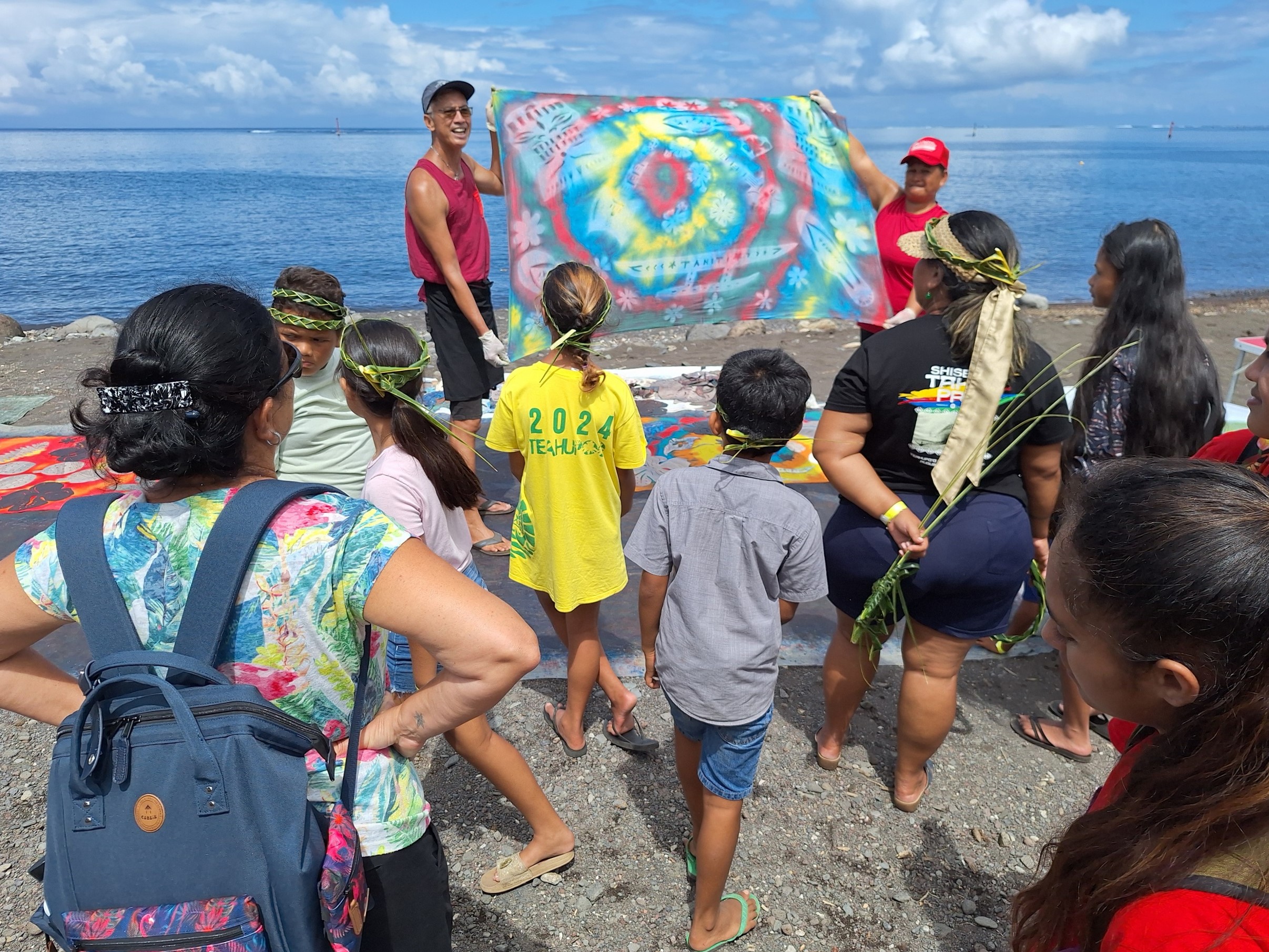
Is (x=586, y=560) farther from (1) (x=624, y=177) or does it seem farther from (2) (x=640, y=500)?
(1) (x=624, y=177)

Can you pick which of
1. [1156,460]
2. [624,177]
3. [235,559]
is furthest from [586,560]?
[624,177]

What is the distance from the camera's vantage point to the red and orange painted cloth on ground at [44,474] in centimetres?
441

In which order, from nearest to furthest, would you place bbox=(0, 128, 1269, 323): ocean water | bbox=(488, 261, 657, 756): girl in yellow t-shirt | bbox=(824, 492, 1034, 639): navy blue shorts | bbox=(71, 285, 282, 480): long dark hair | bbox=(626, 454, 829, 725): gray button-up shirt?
bbox=(71, 285, 282, 480): long dark hair, bbox=(626, 454, 829, 725): gray button-up shirt, bbox=(824, 492, 1034, 639): navy blue shorts, bbox=(488, 261, 657, 756): girl in yellow t-shirt, bbox=(0, 128, 1269, 323): ocean water

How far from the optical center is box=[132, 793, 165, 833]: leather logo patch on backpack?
1095mm

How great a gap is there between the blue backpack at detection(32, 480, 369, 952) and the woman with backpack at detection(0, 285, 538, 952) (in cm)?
2

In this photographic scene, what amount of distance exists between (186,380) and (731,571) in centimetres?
131

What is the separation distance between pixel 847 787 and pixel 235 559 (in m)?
2.29

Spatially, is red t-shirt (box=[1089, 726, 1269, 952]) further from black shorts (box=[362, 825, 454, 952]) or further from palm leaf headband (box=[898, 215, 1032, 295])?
palm leaf headband (box=[898, 215, 1032, 295])

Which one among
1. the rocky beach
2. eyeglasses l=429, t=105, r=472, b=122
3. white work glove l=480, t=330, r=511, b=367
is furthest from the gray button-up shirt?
eyeglasses l=429, t=105, r=472, b=122

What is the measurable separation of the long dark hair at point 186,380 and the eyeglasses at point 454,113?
3.25 meters

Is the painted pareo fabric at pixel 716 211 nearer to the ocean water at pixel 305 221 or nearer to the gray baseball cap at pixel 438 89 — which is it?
the gray baseball cap at pixel 438 89

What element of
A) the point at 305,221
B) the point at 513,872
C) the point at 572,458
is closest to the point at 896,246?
the point at 572,458

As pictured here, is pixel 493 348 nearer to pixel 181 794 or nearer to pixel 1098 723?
pixel 1098 723

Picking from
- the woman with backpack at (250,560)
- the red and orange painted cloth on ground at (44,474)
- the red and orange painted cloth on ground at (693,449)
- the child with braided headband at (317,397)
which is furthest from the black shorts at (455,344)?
the woman with backpack at (250,560)
